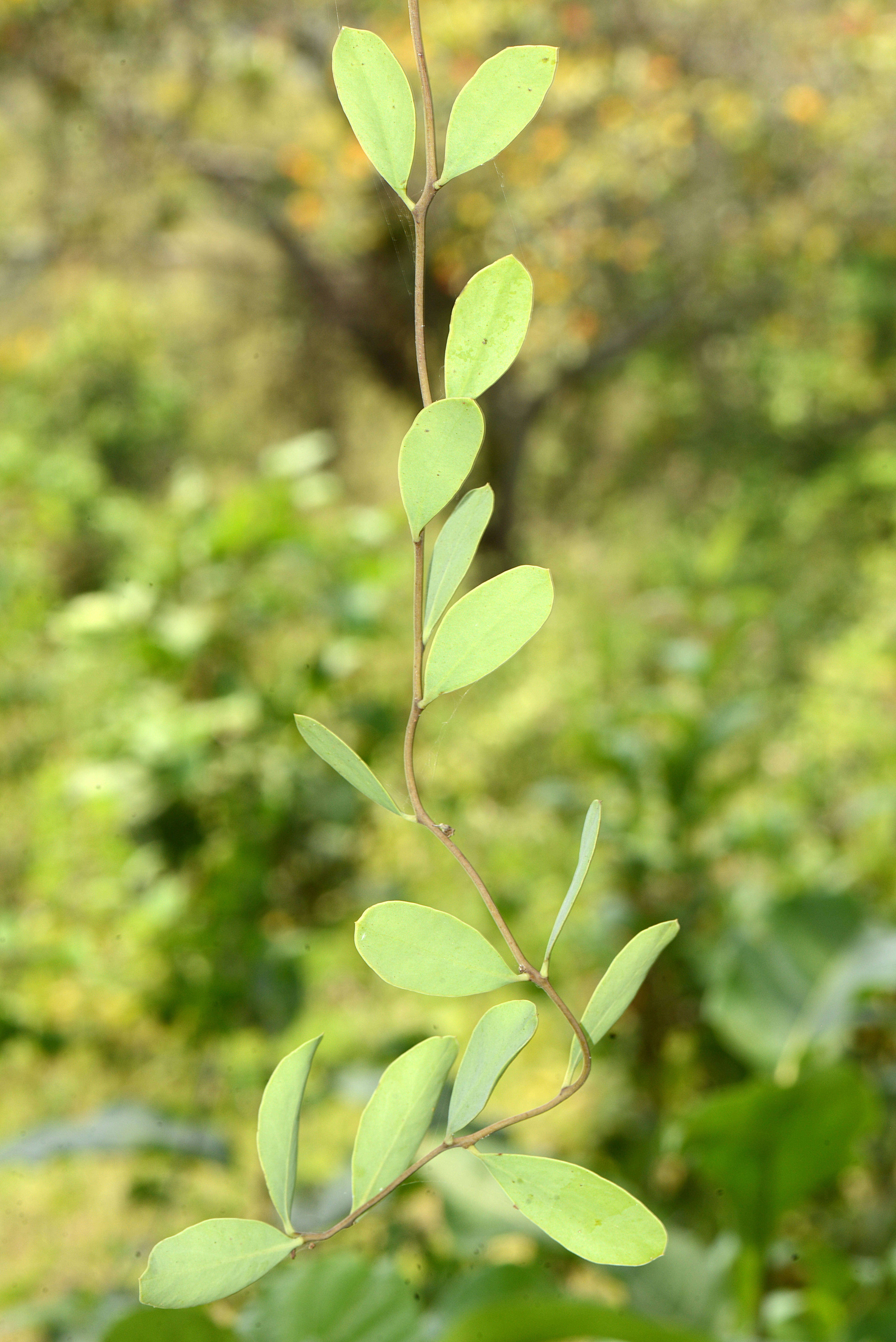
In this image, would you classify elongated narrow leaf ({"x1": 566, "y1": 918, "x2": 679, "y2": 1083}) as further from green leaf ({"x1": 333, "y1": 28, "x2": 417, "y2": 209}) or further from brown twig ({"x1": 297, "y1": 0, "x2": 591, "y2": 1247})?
green leaf ({"x1": 333, "y1": 28, "x2": 417, "y2": 209})

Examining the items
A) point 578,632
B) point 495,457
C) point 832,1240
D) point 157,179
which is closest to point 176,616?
point 832,1240

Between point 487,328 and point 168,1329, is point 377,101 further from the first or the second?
point 168,1329

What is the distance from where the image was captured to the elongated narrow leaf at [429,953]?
148 millimetres

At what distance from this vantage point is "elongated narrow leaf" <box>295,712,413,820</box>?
148mm

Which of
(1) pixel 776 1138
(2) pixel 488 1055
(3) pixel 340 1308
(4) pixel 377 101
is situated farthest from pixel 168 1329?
(1) pixel 776 1138

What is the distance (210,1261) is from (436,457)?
0.11 metres

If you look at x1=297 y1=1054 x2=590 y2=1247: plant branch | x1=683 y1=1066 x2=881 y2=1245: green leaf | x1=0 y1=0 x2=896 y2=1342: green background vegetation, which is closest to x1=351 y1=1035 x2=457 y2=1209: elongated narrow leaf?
x1=297 y1=1054 x2=590 y2=1247: plant branch

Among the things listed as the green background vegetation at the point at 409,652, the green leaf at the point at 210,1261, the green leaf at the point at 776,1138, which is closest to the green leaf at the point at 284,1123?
the green leaf at the point at 210,1261

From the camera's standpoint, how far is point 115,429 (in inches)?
132

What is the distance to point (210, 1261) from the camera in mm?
144

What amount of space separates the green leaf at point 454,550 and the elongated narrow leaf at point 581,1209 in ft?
0.24

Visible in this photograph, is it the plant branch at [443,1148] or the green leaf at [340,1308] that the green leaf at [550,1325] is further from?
the plant branch at [443,1148]

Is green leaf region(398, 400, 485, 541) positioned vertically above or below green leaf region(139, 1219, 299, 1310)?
above

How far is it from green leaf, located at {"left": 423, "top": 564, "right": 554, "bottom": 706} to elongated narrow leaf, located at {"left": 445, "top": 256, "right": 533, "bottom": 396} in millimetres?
27
